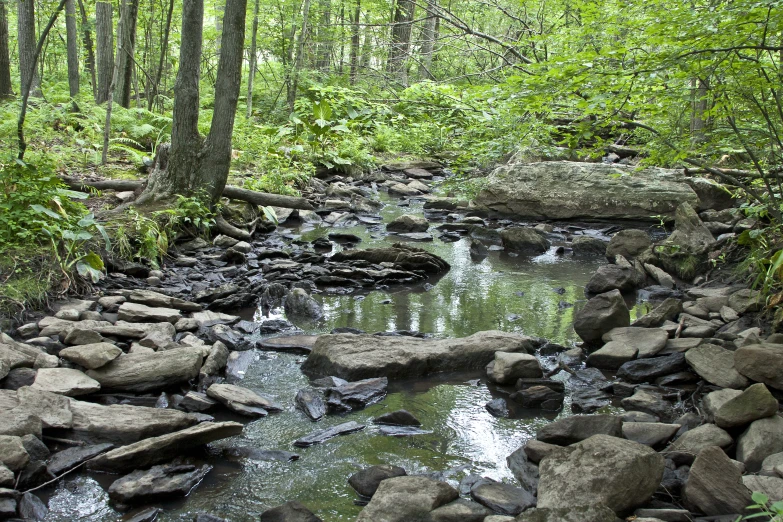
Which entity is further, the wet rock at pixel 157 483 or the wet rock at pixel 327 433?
the wet rock at pixel 327 433

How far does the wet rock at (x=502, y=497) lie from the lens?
346cm

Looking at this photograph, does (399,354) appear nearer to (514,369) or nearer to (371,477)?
(514,369)

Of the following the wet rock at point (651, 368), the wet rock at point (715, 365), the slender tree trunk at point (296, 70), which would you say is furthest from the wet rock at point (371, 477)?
the slender tree trunk at point (296, 70)

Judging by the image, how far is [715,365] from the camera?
4922 mm

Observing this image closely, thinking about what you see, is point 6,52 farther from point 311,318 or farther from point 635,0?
point 635,0

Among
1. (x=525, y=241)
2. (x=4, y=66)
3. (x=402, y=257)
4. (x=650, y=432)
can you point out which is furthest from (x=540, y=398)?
(x=4, y=66)

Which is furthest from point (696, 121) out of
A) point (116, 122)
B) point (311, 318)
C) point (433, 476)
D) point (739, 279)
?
point (116, 122)

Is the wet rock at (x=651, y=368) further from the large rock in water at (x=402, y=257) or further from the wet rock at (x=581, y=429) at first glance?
the large rock in water at (x=402, y=257)

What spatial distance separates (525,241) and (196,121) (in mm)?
5451

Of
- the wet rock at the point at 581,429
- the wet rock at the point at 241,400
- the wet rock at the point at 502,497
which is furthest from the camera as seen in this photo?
the wet rock at the point at 241,400

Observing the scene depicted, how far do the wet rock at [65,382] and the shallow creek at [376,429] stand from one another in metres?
0.94

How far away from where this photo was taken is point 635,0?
599 centimetres

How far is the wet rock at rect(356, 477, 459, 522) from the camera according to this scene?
3289 mm

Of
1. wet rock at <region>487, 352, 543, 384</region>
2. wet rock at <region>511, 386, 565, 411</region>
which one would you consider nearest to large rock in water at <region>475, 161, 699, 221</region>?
wet rock at <region>487, 352, 543, 384</region>
